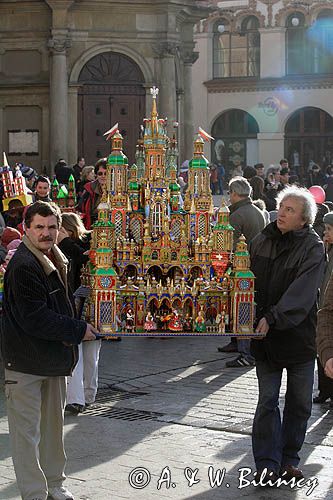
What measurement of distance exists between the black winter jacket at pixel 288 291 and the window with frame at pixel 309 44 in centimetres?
4269

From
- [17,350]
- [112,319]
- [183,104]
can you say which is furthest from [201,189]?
[183,104]

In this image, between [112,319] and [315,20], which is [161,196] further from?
[315,20]

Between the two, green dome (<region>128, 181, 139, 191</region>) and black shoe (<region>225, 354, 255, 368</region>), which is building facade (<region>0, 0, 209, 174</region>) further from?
green dome (<region>128, 181, 139, 191</region>)

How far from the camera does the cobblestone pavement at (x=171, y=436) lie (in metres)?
7.22

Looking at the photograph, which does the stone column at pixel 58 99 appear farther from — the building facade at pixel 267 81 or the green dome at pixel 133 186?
the building facade at pixel 267 81

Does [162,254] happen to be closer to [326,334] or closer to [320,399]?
[320,399]

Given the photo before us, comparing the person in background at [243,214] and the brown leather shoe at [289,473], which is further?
the person in background at [243,214]

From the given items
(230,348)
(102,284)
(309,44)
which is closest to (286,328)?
(102,284)

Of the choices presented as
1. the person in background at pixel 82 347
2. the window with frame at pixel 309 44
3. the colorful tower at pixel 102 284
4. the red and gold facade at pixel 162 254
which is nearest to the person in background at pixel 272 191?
the red and gold facade at pixel 162 254

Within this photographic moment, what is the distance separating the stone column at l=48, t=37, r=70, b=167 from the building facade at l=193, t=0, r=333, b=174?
24.0 metres

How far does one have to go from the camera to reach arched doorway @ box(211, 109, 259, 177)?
50031 mm

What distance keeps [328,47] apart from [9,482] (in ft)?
143

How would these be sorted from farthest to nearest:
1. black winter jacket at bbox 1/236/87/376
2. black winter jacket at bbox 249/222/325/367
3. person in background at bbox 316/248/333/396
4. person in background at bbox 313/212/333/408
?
1. person in background at bbox 313/212/333/408
2. black winter jacket at bbox 249/222/325/367
3. black winter jacket at bbox 1/236/87/376
4. person in background at bbox 316/248/333/396

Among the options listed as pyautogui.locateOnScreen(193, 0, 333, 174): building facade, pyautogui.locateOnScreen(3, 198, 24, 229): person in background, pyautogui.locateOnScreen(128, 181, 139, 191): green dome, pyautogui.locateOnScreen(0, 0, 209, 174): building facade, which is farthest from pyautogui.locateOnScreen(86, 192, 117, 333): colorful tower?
pyautogui.locateOnScreen(193, 0, 333, 174): building facade
